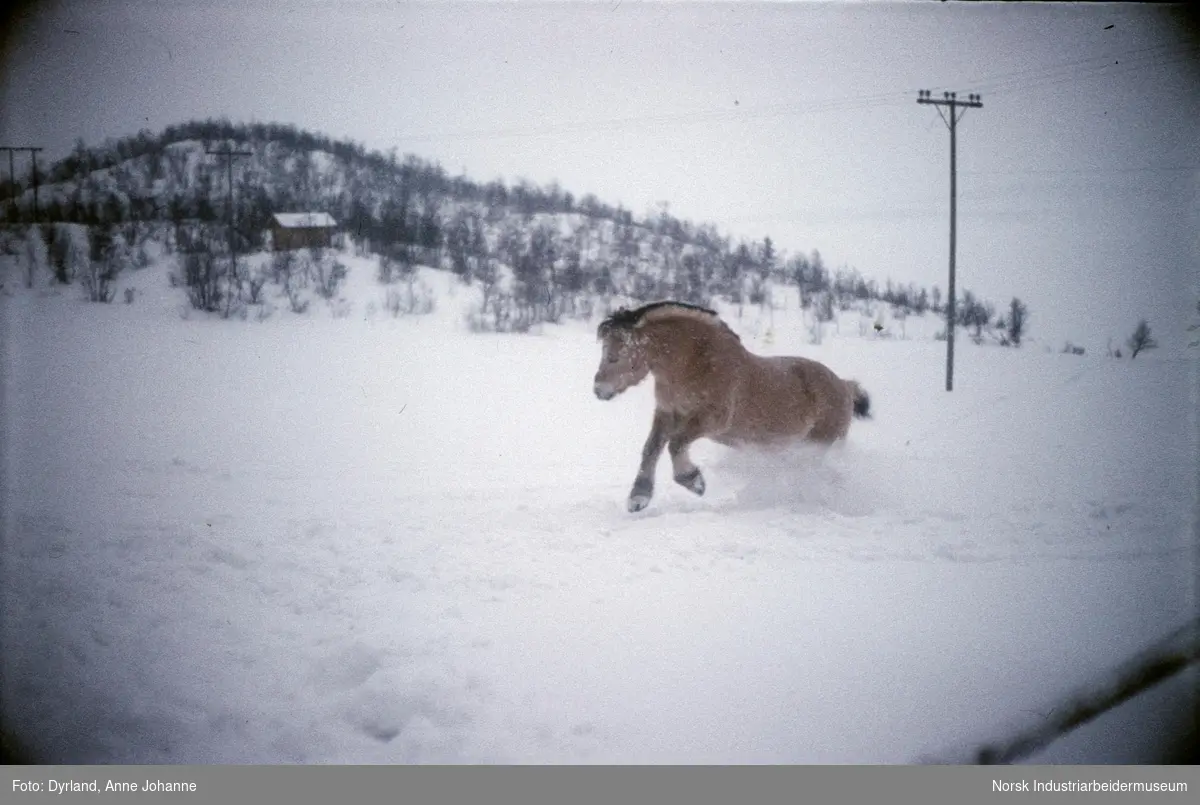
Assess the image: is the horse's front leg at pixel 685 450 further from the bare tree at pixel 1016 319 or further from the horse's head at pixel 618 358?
the bare tree at pixel 1016 319


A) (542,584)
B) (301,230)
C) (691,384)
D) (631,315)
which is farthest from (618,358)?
(301,230)

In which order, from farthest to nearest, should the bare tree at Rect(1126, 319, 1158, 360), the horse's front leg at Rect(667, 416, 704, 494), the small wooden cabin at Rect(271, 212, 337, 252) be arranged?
the small wooden cabin at Rect(271, 212, 337, 252) → the bare tree at Rect(1126, 319, 1158, 360) → the horse's front leg at Rect(667, 416, 704, 494)

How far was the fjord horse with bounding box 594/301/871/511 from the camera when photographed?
4.05 meters

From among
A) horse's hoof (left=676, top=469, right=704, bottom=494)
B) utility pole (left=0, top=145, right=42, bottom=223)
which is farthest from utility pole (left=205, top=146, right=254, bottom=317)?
horse's hoof (left=676, top=469, right=704, bottom=494)

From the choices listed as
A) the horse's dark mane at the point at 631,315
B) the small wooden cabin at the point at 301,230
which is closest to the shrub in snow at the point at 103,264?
the small wooden cabin at the point at 301,230

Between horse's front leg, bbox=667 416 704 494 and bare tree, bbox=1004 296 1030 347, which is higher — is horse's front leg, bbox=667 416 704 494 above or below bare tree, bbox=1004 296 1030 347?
below

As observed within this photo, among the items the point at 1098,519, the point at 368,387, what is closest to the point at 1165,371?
the point at 1098,519

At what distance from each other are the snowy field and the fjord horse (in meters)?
0.33

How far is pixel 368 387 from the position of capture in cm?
704

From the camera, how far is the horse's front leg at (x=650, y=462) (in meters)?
4.06

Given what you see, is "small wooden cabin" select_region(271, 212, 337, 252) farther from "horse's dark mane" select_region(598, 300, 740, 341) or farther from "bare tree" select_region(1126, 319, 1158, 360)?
"bare tree" select_region(1126, 319, 1158, 360)
